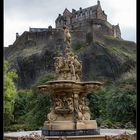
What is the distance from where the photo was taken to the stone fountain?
1804cm

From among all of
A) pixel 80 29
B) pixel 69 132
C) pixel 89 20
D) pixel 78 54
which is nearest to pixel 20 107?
pixel 78 54

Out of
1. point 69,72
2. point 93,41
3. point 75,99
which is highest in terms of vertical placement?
point 93,41

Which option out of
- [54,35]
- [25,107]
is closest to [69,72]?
[25,107]

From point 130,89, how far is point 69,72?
69.9 ft

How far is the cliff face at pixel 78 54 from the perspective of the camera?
84.1 m

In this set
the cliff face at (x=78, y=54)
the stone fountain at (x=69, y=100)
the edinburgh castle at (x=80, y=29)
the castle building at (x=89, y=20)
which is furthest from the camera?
the castle building at (x=89, y=20)

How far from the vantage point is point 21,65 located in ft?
296

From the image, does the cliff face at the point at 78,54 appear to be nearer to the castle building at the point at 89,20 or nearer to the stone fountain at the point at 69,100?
the castle building at the point at 89,20

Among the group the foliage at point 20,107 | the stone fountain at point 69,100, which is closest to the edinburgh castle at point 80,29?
the foliage at point 20,107

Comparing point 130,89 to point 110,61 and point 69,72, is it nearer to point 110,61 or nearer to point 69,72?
point 69,72

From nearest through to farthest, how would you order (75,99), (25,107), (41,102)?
(75,99) → (41,102) → (25,107)

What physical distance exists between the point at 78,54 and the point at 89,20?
2054 cm

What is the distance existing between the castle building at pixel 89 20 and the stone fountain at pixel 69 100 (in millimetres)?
81401

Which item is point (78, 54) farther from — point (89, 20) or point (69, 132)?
point (69, 132)
